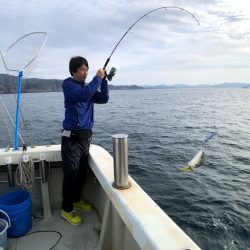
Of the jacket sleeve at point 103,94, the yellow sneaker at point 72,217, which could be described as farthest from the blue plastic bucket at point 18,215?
the jacket sleeve at point 103,94

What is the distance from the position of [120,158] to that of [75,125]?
112 cm

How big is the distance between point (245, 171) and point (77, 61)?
8.39 meters

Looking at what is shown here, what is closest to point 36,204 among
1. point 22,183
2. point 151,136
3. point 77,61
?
point 22,183

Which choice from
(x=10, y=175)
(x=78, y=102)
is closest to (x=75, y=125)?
(x=78, y=102)

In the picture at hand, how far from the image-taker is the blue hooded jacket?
10.2 ft

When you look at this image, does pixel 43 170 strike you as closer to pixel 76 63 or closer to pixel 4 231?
pixel 4 231

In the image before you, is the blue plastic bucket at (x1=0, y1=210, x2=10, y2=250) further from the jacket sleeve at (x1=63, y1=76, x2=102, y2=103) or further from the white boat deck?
the jacket sleeve at (x1=63, y1=76, x2=102, y2=103)

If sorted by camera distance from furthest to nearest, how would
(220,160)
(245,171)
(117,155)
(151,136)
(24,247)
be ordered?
(151,136) < (220,160) < (245,171) < (24,247) < (117,155)

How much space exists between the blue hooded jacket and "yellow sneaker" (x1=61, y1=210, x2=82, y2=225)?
1.13 meters

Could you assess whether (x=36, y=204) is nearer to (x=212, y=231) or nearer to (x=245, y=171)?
(x=212, y=231)

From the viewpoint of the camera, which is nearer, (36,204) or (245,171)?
(36,204)

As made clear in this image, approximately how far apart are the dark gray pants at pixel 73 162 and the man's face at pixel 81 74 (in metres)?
0.65

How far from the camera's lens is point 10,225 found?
3160 millimetres

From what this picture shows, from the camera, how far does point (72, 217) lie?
3.49 metres
